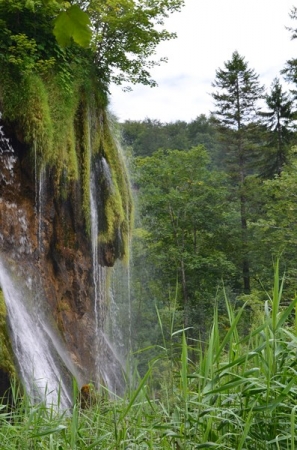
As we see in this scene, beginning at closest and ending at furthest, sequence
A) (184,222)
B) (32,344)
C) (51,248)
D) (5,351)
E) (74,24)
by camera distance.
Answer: (74,24) → (5,351) → (32,344) → (51,248) → (184,222)

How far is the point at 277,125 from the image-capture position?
20.3 meters

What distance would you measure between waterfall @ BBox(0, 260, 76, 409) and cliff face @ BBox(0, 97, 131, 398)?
290mm

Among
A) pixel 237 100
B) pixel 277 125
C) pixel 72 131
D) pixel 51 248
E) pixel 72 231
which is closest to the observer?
pixel 51 248

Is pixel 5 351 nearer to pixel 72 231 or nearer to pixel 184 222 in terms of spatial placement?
pixel 72 231

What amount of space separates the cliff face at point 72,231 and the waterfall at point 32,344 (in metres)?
0.29

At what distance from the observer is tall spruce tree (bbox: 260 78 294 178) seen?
19984 mm

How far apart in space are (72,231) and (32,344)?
285 cm

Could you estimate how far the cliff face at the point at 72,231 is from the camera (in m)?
6.89

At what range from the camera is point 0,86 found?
7.04 m

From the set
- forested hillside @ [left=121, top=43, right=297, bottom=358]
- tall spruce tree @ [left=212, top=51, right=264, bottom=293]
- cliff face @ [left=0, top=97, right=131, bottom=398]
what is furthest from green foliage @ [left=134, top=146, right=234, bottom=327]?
cliff face @ [left=0, top=97, right=131, bottom=398]

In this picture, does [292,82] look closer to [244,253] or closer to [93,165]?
[244,253]

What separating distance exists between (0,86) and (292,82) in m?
12.3

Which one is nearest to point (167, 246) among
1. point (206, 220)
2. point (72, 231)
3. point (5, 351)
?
point (206, 220)

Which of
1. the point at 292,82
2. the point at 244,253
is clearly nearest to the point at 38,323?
the point at 244,253
